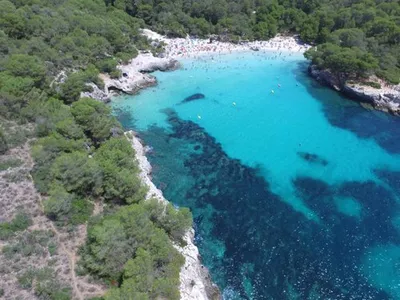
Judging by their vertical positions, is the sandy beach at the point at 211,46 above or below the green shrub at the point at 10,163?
below

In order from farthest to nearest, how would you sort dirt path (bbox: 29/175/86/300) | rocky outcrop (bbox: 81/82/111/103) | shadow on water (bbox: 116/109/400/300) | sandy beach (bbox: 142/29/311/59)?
1. sandy beach (bbox: 142/29/311/59)
2. rocky outcrop (bbox: 81/82/111/103)
3. shadow on water (bbox: 116/109/400/300)
4. dirt path (bbox: 29/175/86/300)

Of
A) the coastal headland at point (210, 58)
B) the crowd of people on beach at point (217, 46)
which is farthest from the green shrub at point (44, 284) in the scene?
the crowd of people on beach at point (217, 46)

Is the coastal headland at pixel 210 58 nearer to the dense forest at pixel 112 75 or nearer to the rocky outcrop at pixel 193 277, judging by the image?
the dense forest at pixel 112 75

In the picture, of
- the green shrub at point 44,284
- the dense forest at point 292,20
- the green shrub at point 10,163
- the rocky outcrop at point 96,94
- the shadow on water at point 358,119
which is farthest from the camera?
the dense forest at point 292,20

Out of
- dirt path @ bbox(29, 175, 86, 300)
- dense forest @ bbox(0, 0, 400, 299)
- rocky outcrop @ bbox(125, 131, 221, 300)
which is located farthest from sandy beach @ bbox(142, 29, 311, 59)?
dirt path @ bbox(29, 175, 86, 300)

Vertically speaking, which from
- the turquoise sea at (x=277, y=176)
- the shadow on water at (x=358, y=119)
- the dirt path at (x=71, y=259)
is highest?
the dirt path at (x=71, y=259)

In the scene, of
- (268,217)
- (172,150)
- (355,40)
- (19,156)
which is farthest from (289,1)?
(19,156)

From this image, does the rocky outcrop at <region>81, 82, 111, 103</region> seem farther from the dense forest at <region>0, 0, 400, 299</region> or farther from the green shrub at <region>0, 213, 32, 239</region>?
the green shrub at <region>0, 213, 32, 239</region>

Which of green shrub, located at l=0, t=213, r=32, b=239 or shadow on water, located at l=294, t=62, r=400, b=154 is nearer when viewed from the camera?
green shrub, located at l=0, t=213, r=32, b=239
